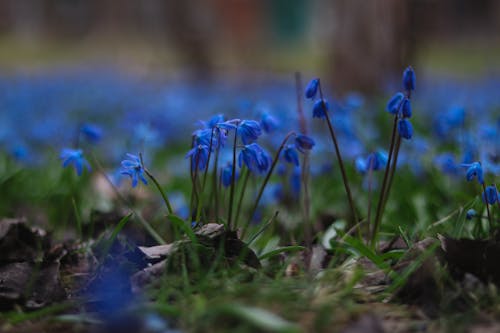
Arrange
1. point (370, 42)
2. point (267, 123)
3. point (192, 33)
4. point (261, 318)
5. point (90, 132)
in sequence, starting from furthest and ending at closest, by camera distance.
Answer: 1. point (192, 33)
2. point (370, 42)
3. point (90, 132)
4. point (267, 123)
5. point (261, 318)

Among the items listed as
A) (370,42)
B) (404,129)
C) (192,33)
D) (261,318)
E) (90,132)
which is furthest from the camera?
(192,33)

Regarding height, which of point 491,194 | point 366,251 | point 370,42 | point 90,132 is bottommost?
point 366,251

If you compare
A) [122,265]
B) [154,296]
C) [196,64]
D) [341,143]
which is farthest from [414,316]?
[196,64]

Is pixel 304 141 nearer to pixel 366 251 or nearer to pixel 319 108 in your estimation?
pixel 319 108

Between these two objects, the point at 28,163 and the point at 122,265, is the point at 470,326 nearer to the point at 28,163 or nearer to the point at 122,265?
the point at 122,265

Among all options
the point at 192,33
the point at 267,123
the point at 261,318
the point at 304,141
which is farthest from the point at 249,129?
the point at 192,33

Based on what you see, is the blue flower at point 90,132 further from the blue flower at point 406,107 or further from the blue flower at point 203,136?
the blue flower at point 406,107

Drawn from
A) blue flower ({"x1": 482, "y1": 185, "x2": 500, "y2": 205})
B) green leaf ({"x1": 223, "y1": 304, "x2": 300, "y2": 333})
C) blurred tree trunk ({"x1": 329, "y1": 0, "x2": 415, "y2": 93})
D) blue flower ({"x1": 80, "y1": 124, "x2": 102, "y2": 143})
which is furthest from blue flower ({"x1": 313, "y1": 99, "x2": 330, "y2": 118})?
blurred tree trunk ({"x1": 329, "y1": 0, "x2": 415, "y2": 93})

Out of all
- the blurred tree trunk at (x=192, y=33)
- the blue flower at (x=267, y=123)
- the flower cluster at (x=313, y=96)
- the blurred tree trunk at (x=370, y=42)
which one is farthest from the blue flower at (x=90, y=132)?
the blurred tree trunk at (x=192, y=33)
